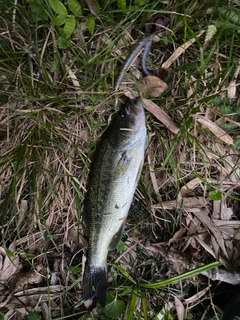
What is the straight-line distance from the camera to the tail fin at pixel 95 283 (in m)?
2.08

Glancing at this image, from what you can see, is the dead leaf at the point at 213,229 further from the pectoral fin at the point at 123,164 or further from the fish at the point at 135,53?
the fish at the point at 135,53

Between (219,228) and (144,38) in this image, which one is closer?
(144,38)

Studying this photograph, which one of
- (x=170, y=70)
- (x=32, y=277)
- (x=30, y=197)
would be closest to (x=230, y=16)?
(x=170, y=70)

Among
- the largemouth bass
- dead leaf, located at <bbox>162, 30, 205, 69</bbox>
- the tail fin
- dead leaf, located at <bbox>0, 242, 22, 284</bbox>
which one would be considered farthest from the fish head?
dead leaf, located at <bbox>0, 242, 22, 284</bbox>

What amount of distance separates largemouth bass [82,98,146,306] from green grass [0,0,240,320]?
0.27 m

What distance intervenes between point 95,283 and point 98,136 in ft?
3.09

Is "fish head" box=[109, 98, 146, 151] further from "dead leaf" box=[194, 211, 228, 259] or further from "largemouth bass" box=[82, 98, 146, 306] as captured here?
"dead leaf" box=[194, 211, 228, 259]

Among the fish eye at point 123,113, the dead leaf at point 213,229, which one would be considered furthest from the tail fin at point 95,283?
the fish eye at point 123,113

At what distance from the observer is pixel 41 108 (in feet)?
6.93

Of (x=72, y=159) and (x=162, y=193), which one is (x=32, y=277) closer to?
(x=72, y=159)

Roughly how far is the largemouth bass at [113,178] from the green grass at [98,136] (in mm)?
272

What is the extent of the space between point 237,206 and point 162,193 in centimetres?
55

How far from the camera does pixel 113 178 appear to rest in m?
1.89

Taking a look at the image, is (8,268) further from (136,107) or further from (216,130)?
(216,130)
